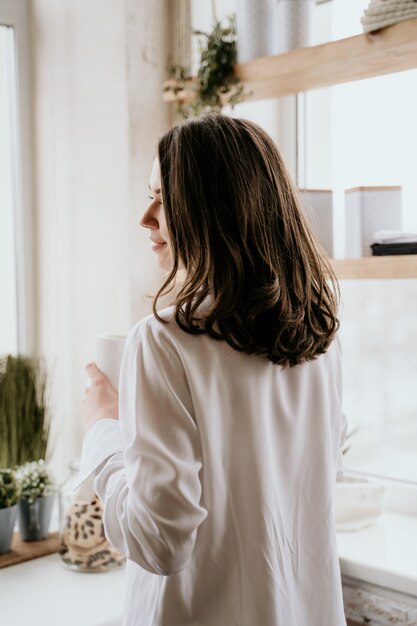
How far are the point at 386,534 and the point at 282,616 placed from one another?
649 millimetres

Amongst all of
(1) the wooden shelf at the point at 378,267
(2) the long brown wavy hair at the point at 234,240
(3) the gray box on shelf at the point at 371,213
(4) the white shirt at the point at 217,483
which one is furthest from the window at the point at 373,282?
(2) the long brown wavy hair at the point at 234,240

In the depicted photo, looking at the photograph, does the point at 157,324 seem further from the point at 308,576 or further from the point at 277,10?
the point at 277,10

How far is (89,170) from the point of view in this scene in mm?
2023

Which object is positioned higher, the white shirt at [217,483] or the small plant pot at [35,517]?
the white shirt at [217,483]

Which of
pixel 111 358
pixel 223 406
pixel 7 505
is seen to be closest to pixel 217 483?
pixel 223 406

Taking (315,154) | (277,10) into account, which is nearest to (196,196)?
(277,10)

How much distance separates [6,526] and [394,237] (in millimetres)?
1080

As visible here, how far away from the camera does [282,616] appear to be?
3.36 ft

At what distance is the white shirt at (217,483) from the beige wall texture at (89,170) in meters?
0.93

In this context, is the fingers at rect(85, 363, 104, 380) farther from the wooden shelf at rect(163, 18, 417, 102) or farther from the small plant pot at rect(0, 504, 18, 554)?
the wooden shelf at rect(163, 18, 417, 102)

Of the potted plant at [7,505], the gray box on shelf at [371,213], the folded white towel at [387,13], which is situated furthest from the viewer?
the potted plant at [7,505]

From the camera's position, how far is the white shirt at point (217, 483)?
93 centimetres

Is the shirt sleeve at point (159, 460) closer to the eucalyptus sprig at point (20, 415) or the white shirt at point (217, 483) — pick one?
the white shirt at point (217, 483)

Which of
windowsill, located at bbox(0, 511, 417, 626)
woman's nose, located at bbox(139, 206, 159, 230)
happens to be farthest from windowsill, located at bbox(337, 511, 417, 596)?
woman's nose, located at bbox(139, 206, 159, 230)
